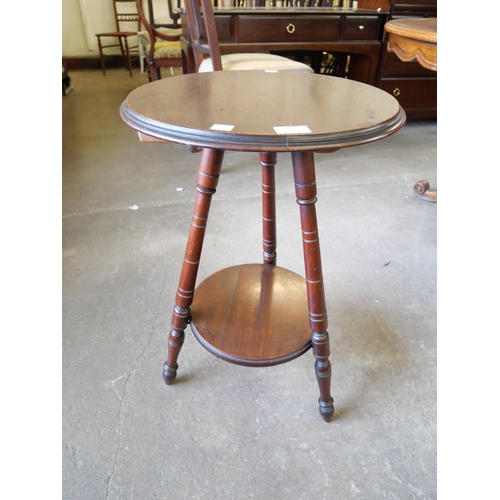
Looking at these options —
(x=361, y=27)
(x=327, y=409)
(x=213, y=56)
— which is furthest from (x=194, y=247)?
(x=361, y=27)

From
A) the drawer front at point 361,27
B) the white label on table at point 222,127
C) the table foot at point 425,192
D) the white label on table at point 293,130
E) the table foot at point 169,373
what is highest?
the drawer front at point 361,27

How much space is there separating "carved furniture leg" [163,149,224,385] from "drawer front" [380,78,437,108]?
232 centimetres

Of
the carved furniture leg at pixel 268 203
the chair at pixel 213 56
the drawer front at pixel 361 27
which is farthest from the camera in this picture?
the drawer front at pixel 361 27

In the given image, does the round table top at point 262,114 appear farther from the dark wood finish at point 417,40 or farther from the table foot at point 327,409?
the dark wood finish at point 417,40

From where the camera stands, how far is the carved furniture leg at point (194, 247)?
76 centimetres

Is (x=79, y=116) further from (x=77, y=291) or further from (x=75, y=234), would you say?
(x=77, y=291)

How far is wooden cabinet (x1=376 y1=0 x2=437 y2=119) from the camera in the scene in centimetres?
251

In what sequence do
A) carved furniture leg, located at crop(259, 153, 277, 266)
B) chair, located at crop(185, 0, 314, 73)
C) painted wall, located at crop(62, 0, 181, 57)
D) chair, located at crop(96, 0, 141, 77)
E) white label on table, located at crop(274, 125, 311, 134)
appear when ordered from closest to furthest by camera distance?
white label on table, located at crop(274, 125, 311, 134), carved furniture leg, located at crop(259, 153, 277, 266), chair, located at crop(185, 0, 314, 73), chair, located at crop(96, 0, 141, 77), painted wall, located at crop(62, 0, 181, 57)

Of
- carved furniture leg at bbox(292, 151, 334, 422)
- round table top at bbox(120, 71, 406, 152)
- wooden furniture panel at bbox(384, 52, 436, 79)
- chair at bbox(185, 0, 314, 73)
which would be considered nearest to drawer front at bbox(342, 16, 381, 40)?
wooden furniture panel at bbox(384, 52, 436, 79)

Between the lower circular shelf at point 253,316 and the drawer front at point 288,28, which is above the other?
the drawer front at point 288,28

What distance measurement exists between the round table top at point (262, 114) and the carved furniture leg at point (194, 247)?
0.10m

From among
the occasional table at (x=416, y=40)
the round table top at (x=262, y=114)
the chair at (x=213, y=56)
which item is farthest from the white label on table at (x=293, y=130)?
the chair at (x=213, y=56)

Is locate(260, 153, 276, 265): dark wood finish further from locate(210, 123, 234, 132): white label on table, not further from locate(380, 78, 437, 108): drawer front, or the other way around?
locate(380, 78, 437, 108): drawer front
